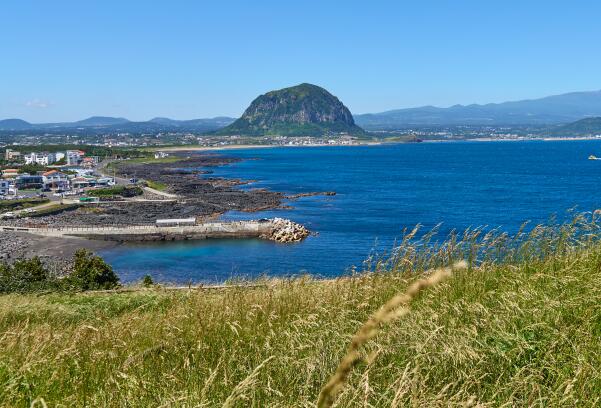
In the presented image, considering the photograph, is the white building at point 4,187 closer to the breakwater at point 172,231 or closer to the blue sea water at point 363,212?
the breakwater at point 172,231

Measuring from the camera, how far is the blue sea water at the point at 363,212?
40.6 meters

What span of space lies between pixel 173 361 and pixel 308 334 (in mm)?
1185

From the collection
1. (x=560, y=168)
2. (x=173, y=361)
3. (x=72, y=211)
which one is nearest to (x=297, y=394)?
(x=173, y=361)

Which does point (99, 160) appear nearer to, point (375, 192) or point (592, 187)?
point (375, 192)

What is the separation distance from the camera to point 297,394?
12.3 feet

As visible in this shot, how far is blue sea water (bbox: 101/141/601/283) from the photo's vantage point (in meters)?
40.6

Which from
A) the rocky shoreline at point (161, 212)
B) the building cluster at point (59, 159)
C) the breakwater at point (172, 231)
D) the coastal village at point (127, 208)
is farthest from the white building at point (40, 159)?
the breakwater at point (172, 231)

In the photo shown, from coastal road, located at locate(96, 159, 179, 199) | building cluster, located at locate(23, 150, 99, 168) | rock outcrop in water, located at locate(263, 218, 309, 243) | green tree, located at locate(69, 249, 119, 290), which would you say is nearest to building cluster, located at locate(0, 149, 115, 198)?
coastal road, located at locate(96, 159, 179, 199)

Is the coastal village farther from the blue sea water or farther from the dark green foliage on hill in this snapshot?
the dark green foliage on hill

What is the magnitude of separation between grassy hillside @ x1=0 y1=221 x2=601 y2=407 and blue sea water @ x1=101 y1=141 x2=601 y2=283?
14.0 feet

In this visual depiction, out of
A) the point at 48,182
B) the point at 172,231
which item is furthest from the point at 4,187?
the point at 172,231

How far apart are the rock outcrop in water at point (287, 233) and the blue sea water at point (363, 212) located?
1396 millimetres

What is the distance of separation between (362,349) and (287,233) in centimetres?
4471

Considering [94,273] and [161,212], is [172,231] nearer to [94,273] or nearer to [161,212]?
[161,212]
